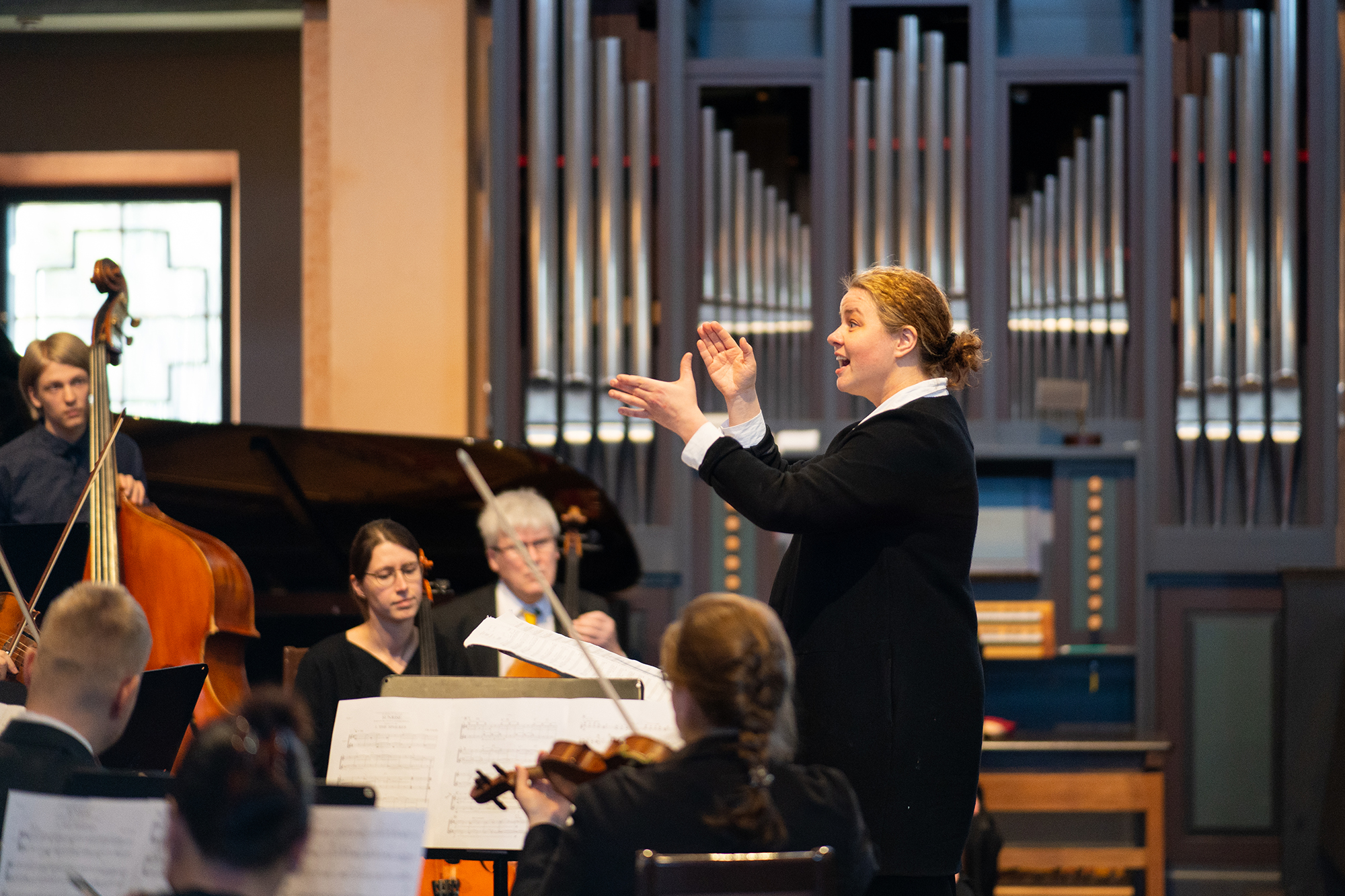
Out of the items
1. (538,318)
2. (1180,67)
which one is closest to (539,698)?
(538,318)

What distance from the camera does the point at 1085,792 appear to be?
4.81 m

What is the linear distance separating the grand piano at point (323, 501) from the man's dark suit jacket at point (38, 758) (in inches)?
85.1

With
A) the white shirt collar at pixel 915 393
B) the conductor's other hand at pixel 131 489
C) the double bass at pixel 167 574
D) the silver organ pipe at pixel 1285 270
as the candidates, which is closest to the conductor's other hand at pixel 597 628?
the double bass at pixel 167 574

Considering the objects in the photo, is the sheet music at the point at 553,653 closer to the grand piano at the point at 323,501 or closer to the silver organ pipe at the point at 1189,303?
the grand piano at the point at 323,501

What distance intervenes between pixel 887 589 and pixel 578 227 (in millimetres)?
3188

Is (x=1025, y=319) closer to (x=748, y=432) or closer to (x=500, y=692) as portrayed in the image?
(x=748, y=432)

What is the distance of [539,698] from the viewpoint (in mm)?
2506

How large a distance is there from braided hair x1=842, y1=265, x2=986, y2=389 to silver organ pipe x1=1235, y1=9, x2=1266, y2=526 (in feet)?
9.97

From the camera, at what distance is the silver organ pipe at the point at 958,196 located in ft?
17.1

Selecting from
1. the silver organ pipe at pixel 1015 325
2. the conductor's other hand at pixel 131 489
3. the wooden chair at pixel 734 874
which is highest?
the silver organ pipe at pixel 1015 325

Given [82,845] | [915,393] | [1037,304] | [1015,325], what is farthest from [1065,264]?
[82,845]

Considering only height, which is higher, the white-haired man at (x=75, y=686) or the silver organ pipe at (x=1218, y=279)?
the silver organ pipe at (x=1218, y=279)

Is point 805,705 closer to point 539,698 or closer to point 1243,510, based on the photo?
point 539,698

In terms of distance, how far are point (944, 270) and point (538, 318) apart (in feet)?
5.00
